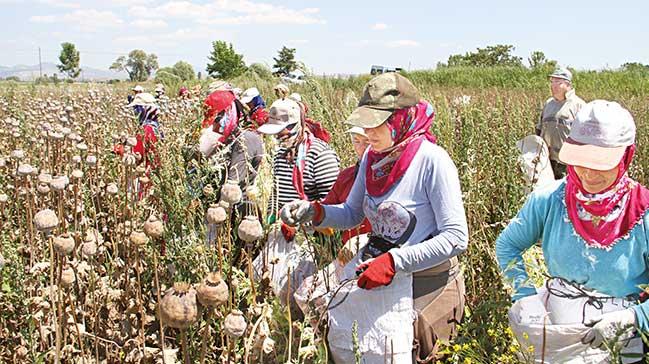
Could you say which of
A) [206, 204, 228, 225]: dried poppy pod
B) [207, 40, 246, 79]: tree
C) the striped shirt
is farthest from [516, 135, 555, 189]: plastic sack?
[207, 40, 246, 79]: tree

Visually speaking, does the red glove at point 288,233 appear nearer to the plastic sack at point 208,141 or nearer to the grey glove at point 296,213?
the grey glove at point 296,213

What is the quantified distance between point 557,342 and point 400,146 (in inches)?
31.2

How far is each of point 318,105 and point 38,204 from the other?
179cm

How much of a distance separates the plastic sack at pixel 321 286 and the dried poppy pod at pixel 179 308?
2.93 feet

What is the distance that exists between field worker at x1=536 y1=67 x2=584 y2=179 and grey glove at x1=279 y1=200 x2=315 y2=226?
363 centimetres

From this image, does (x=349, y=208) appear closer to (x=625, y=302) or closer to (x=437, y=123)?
(x=625, y=302)

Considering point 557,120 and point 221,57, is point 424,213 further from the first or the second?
point 221,57

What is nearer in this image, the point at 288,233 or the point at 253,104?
the point at 288,233

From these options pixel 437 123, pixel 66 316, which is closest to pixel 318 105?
pixel 437 123

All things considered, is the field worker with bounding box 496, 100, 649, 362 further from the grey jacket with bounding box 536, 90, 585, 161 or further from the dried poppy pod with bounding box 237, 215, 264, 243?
the grey jacket with bounding box 536, 90, 585, 161

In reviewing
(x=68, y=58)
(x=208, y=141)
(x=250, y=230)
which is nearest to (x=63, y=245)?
(x=250, y=230)

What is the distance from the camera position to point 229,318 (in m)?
1.23

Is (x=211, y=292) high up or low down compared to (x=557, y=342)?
up

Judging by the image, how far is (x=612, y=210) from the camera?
169 cm
